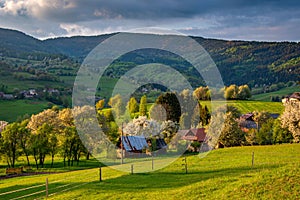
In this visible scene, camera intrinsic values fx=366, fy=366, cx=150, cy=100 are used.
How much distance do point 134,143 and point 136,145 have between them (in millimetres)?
582

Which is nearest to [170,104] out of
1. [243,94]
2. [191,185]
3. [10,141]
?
[10,141]

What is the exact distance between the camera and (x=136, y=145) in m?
62.9

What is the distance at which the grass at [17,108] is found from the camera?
11744 cm

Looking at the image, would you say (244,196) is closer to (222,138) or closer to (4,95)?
(222,138)

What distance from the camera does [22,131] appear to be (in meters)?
61.3

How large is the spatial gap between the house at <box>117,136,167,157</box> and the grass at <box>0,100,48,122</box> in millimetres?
61270

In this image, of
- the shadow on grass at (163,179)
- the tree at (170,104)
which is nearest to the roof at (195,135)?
the tree at (170,104)

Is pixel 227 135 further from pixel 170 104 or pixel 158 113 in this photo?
pixel 158 113

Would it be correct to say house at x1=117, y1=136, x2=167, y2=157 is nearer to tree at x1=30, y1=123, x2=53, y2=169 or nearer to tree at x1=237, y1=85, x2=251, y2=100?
tree at x1=30, y1=123, x2=53, y2=169

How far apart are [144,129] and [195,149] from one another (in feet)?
36.2

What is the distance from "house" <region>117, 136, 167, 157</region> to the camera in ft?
202

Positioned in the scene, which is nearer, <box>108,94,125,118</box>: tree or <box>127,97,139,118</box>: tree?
<box>108,94,125,118</box>: tree

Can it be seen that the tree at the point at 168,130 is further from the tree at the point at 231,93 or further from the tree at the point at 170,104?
the tree at the point at 231,93

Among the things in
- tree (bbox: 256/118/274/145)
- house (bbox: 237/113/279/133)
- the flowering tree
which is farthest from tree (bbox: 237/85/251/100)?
the flowering tree
